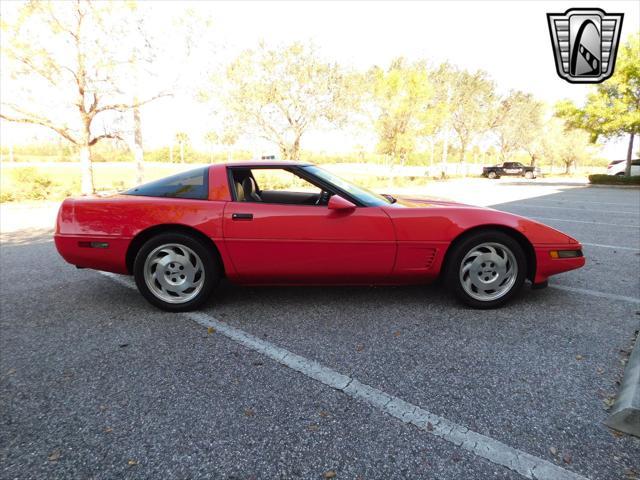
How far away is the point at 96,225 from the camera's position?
3.12 meters

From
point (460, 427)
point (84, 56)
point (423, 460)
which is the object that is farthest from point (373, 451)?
point (84, 56)

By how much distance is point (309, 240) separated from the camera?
3.01 m

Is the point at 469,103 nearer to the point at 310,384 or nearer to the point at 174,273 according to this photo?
the point at 174,273

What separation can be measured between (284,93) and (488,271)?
17.9 meters

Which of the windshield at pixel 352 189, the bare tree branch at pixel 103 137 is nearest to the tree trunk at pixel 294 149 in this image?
the bare tree branch at pixel 103 137

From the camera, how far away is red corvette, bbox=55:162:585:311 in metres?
3.02

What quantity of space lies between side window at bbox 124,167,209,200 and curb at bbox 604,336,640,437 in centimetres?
298

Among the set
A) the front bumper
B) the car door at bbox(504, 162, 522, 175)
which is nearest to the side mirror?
the front bumper

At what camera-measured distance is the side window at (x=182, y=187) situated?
317 centimetres

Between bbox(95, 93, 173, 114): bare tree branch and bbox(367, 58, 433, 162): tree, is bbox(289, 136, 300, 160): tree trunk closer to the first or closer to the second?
bbox(367, 58, 433, 162): tree

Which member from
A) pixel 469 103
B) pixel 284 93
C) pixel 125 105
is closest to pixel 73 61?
pixel 125 105

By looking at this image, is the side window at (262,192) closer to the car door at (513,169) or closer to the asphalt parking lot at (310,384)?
the asphalt parking lot at (310,384)

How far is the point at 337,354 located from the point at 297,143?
63.2 feet

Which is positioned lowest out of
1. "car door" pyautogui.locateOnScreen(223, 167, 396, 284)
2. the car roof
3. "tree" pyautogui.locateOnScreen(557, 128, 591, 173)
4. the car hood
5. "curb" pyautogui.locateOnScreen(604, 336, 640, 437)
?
"curb" pyautogui.locateOnScreen(604, 336, 640, 437)
